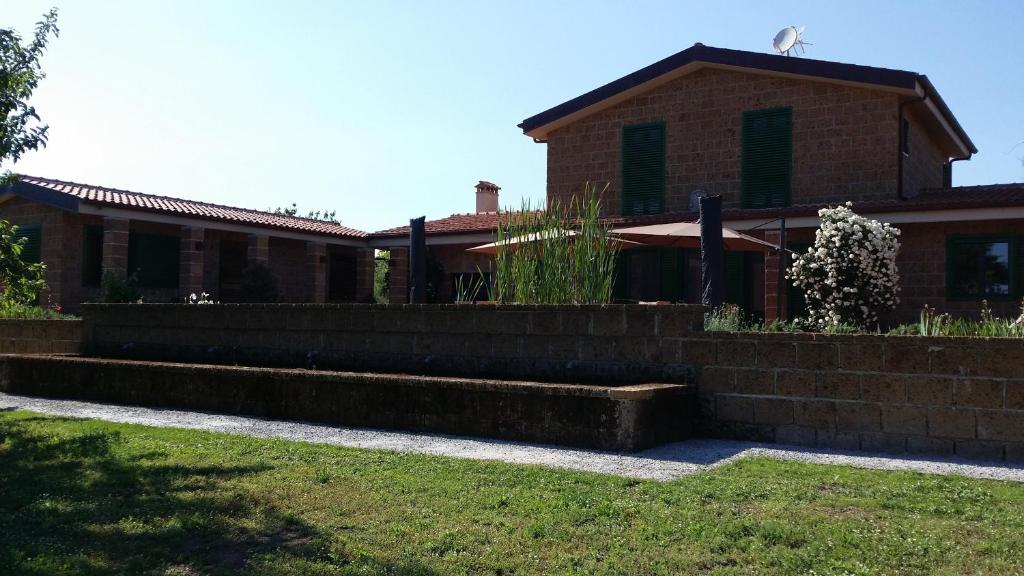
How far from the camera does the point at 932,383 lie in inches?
272

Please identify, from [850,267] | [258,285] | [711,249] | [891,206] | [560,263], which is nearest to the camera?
[560,263]

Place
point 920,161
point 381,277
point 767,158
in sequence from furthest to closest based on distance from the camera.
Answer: point 381,277, point 920,161, point 767,158

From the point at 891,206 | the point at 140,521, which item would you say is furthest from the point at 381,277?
the point at 140,521

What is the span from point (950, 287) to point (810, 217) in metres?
2.74

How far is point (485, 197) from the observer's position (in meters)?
25.0

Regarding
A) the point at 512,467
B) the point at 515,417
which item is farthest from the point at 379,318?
the point at 512,467

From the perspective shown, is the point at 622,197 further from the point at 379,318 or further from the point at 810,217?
the point at 379,318

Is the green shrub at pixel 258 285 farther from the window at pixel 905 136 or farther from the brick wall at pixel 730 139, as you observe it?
the window at pixel 905 136

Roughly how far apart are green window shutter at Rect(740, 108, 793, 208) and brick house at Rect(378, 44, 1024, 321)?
0.03 m

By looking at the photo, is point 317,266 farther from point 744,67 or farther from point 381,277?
point 381,277

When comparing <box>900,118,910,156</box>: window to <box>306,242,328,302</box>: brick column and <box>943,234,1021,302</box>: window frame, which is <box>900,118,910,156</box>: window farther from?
<box>306,242,328,302</box>: brick column

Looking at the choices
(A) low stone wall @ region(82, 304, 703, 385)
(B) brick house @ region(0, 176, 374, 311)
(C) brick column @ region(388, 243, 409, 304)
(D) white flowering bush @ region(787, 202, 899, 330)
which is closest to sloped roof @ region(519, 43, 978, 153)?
(D) white flowering bush @ region(787, 202, 899, 330)

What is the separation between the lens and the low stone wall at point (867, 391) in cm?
673

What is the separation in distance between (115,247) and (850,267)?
1421 centimetres
